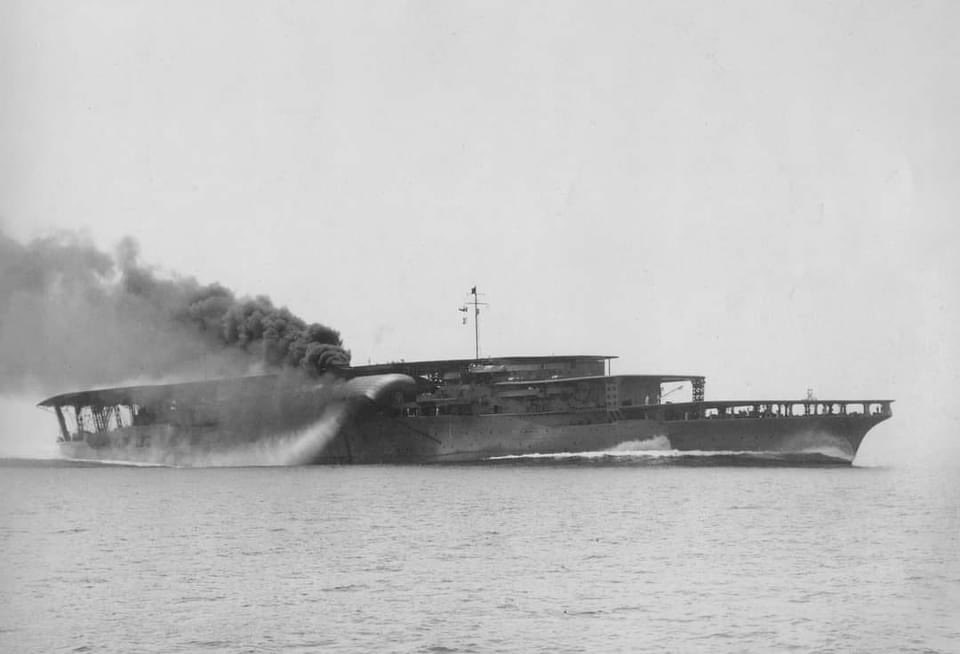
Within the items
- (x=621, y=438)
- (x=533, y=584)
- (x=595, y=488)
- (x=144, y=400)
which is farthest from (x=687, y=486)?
(x=144, y=400)

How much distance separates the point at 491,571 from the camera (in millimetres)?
27672

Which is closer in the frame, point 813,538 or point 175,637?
point 175,637

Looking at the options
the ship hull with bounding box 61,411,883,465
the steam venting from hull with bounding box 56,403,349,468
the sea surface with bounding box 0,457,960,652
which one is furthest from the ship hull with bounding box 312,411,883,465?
the sea surface with bounding box 0,457,960,652

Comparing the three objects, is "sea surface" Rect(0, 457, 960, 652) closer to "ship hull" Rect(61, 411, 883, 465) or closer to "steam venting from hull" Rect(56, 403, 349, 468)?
"ship hull" Rect(61, 411, 883, 465)

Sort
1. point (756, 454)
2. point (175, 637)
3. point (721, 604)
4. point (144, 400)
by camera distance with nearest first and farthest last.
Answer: point (175, 637), point (721, 604), point (756, 454), point (144, 400)

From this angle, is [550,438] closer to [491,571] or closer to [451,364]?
[451,364]

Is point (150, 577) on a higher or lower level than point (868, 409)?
lower

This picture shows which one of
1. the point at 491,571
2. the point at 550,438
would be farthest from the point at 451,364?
the point at 491,571

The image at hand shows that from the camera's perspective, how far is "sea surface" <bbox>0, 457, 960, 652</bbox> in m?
21.0

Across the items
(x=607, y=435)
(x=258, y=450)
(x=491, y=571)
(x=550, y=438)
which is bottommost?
(x=491, y=571)

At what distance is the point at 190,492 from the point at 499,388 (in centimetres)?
1737

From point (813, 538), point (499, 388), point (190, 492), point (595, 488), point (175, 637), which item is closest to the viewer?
point (175, 637)

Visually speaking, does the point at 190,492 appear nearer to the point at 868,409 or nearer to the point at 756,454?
the point at 756,454

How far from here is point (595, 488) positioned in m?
50.1
